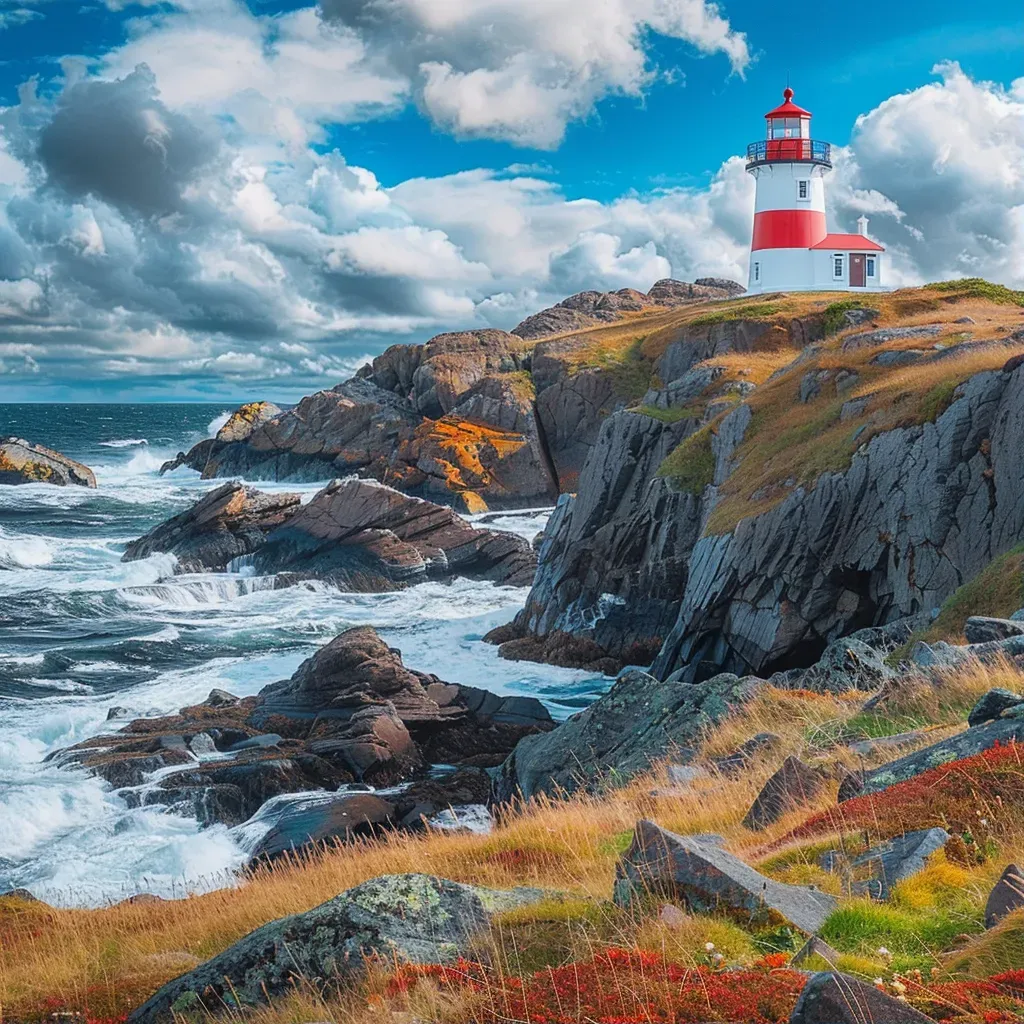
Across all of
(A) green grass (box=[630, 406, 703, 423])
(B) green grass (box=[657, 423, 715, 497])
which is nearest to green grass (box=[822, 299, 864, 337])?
(A) green grass (box=[630, 406, 703, 423])

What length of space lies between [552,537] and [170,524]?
23.9 metres

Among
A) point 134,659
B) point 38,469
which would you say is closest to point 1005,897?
point 134,659

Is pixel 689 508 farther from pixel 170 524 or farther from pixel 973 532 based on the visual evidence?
pixel 170 524

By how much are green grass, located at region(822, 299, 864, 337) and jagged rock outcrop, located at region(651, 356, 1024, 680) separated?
34.6m

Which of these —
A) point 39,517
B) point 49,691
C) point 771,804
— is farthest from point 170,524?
point 771,804

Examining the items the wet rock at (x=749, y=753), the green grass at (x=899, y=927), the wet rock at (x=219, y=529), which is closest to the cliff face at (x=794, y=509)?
the wet rock at (x=749, y=753)

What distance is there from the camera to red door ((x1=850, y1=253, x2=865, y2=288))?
72250 mm

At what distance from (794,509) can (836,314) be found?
3680 cm

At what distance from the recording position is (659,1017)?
4234 millimetres

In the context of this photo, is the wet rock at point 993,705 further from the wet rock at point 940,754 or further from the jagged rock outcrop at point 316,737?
the jagged rock outcrop at point 316,737

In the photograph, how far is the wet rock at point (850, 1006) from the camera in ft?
Answer: 11.5

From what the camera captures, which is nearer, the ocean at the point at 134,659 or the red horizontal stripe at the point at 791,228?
the ocean at the point at 134,659

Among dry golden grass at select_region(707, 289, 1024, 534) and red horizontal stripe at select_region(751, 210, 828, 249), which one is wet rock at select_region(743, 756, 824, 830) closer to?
→ dry golden grass at select_region(707, 289, 1024, 534)

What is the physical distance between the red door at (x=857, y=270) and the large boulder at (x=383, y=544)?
38.9 m
